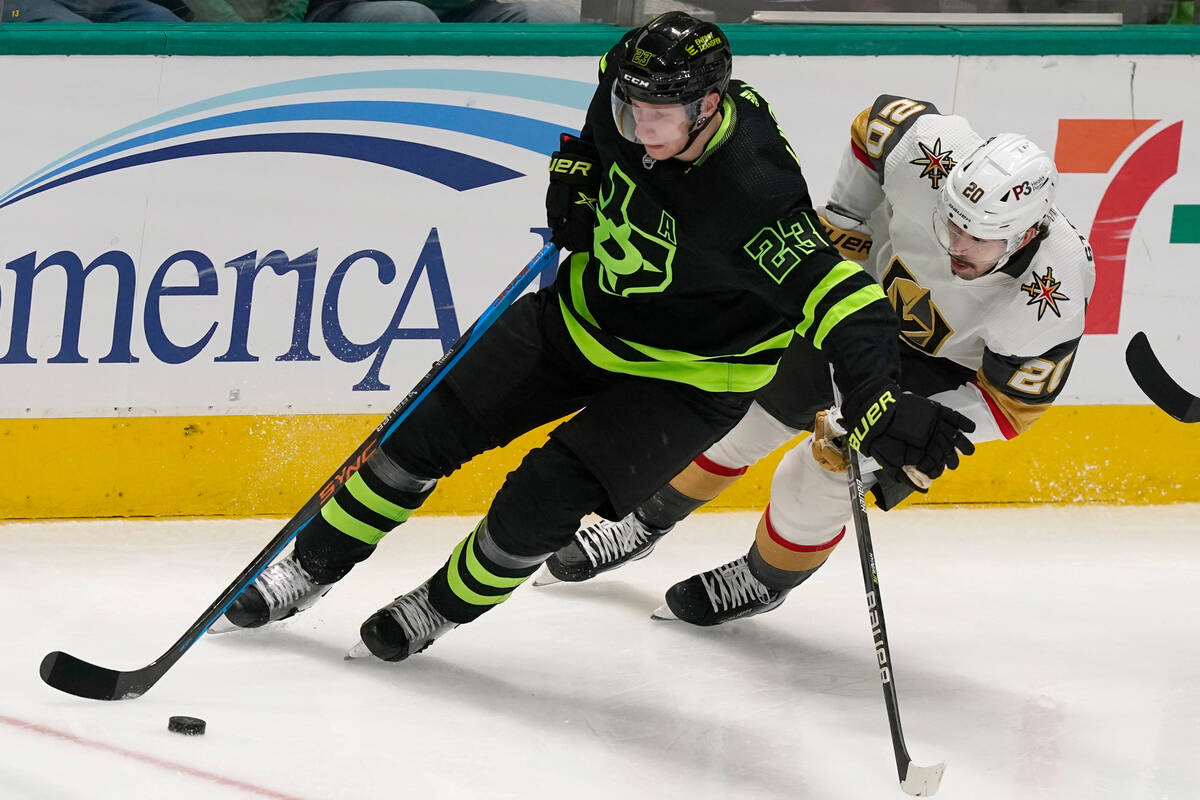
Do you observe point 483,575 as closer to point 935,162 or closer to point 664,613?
Answer: point 664,613

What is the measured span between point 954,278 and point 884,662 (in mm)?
879

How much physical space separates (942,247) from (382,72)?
5.04ft

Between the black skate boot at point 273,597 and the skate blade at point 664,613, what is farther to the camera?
the skate blade at point 664,613

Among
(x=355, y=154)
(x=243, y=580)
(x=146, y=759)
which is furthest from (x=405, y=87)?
(x=146, y=759)

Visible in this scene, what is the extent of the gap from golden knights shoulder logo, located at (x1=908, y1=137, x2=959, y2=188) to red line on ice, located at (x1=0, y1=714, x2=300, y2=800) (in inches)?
67.4

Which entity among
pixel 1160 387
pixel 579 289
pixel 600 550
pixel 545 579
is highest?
pixel 579 289

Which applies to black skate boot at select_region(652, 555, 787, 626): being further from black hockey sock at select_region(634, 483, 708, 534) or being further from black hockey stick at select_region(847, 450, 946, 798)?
black hockey stick at select_region(847, 450, 946, 798)

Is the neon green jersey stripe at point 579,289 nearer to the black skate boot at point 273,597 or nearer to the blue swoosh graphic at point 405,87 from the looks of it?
the black skate boot at point 273,597

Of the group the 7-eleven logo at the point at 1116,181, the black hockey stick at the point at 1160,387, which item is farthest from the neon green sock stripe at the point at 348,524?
the 7-eleven logo at the point at 1116,181

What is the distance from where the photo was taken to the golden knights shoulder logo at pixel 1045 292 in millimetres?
2840

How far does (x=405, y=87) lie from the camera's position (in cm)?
373

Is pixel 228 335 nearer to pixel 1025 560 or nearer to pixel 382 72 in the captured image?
pixel 382 72

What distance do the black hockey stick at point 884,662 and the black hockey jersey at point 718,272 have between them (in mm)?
290

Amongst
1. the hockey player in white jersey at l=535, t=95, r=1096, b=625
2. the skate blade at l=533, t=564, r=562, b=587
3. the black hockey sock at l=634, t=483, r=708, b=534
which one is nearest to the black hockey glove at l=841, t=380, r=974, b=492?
the hockey player in white jersey at l=535, t=95, r=1096, b=625
